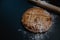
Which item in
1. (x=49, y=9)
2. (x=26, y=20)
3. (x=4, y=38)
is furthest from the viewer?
(x=49, y=9)

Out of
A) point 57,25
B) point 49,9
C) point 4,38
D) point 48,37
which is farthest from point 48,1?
point 4,38

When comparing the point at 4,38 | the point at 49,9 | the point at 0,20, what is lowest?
the point at 4,38

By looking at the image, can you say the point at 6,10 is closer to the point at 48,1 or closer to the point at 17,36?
the point at 17,36
